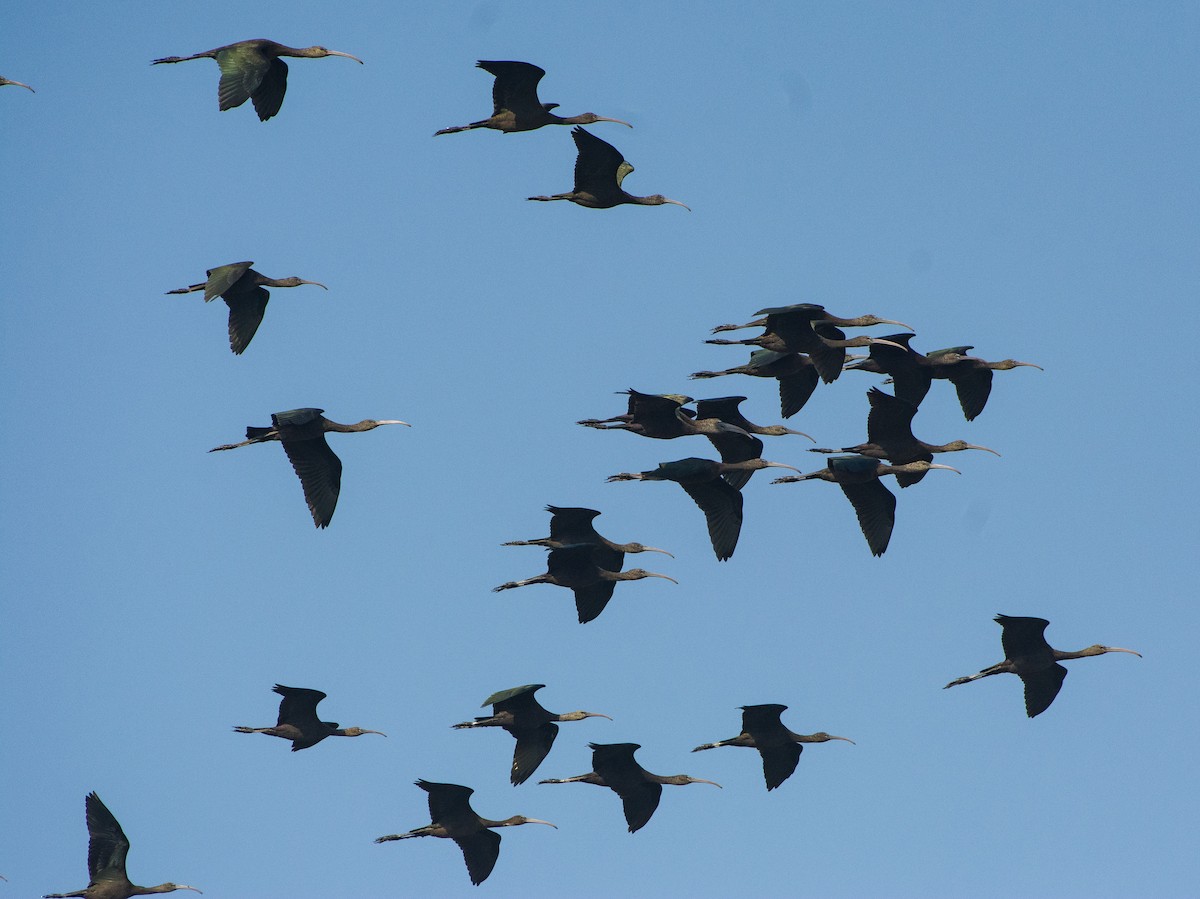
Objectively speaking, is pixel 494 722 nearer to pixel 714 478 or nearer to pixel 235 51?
pixel 714 478

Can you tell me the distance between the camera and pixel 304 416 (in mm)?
41812

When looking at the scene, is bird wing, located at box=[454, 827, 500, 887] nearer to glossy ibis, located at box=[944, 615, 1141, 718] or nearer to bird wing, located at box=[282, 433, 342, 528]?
bird wing, located at box=[282, 433, 342, 528]

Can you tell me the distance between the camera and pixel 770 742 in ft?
144

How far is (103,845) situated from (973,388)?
18659 millimetres

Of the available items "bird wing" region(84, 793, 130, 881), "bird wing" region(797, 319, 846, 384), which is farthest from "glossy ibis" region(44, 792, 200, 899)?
"bird wing" region(797, 319, 846, 384)

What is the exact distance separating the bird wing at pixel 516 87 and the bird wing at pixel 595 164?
3.07 feet

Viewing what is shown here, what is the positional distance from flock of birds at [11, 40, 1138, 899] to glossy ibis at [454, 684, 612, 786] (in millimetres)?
18

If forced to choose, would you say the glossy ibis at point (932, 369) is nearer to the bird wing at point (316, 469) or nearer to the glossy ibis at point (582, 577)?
the glossy ibis at point (582, 577)

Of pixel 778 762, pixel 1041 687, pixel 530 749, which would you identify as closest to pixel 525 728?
pixel 530 749

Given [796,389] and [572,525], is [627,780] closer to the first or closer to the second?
[572,525]

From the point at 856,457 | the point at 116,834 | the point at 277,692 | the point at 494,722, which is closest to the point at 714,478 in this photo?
the point at 856,457

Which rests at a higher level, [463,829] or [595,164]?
[595,164]

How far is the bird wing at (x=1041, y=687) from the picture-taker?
142 ft

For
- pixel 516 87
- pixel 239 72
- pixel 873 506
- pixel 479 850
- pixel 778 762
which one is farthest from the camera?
pixel 479 850
